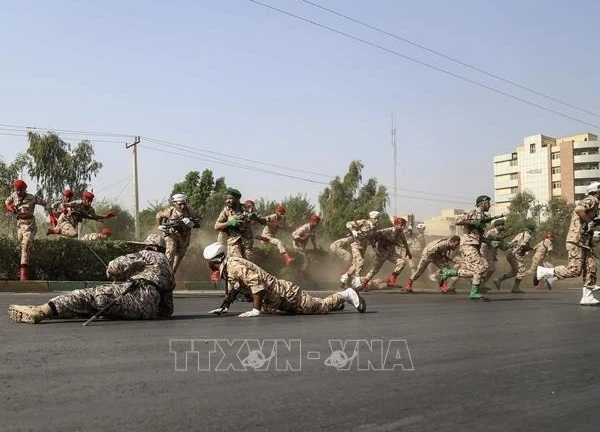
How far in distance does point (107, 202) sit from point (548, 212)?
37.6 m

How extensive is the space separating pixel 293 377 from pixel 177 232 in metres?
9.11

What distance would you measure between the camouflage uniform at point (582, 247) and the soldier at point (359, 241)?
21.6ft

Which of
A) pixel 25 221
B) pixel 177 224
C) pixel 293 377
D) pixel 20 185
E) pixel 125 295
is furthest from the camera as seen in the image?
pixel 20 185

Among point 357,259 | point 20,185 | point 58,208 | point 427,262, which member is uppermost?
point 20,185

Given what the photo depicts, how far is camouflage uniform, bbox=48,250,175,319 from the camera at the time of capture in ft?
25.1

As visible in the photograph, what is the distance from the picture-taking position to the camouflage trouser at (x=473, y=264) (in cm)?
1370

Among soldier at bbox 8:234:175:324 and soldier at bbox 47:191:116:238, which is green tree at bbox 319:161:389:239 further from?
soldier at bbox 8:234:175:324

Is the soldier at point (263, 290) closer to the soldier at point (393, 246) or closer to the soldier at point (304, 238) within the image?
the soldier at point (393, 246)

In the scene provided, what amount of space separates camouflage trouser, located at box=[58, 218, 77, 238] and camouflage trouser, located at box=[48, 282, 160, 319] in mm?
9200

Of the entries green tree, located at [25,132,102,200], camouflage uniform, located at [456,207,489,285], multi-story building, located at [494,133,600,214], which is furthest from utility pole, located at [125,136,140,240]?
multi-story building, located at [494,133,600,214]

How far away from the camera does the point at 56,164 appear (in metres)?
43.8

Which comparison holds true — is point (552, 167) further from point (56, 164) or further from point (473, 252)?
point (473, 252)

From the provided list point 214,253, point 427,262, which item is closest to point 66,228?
point 214,253

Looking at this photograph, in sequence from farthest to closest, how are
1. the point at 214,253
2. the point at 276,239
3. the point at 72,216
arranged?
1. the point at 276,239
2. the point at 72,216
3. the point at 214,253
